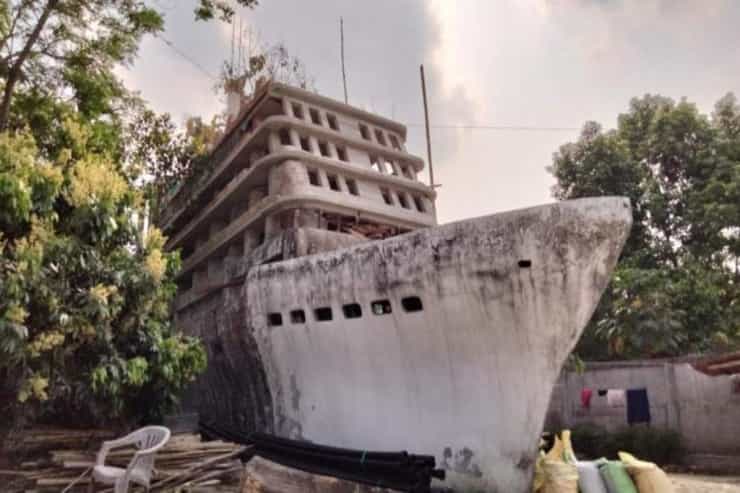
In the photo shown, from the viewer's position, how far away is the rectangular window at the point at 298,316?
31.6ft

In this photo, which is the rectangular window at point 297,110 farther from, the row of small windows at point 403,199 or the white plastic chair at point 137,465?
the white plastic chair at point 137,465

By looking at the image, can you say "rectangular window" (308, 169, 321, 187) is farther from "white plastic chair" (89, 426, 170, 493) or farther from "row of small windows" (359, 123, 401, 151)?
"white plastic chair" (89, 426, 170, 493)

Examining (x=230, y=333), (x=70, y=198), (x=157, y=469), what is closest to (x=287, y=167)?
(x=230, y=333)

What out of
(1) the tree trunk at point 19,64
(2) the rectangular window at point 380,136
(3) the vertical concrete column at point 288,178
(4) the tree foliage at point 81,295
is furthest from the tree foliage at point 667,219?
(1) the tree trunk at point 19,64

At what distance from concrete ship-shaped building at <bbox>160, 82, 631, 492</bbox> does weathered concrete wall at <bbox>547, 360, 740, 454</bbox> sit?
838 centimetres

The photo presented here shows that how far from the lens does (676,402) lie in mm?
14164

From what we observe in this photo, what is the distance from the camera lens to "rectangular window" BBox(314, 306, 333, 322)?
9148 millimetres

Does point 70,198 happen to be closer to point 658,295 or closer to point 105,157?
point 105,157

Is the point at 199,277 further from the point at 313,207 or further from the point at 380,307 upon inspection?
the point at 380,307

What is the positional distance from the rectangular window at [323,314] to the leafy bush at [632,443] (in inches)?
365

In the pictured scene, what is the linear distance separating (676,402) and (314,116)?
12.1m

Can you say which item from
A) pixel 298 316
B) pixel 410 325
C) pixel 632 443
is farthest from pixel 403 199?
pixel 632 443

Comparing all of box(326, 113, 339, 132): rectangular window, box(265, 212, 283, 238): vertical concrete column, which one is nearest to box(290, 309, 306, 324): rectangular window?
box(265, 212, 283, 238): vertical concrete column

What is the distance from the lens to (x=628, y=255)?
23266mm
